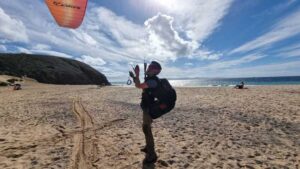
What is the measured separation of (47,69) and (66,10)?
6748 cm

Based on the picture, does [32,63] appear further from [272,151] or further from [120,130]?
[272,151]

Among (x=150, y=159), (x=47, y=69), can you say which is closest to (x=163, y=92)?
(x=150, y=159)

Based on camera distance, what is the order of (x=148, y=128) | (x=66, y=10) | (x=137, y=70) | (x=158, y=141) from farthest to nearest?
(x=66, y=10) < (x=158, y=141) < (x=148, y=128) < (x=137, y=70)

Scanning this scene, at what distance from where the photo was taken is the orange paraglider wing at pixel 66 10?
855cm

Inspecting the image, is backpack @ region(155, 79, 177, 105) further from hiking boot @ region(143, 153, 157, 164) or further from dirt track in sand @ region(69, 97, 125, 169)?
dirt track in sand @ region(69, 97, 125, 169)

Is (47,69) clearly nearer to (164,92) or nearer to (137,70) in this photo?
(137,70)

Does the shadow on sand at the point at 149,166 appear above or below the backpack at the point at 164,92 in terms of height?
below

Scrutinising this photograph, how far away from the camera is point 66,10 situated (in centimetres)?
873

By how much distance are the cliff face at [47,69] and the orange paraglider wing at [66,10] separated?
6031 centimetres

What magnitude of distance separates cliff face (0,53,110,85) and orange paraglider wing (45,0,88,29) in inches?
2374

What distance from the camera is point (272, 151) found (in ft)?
22.1

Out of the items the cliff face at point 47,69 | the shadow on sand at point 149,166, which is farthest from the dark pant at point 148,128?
the cliff face at point 47,69

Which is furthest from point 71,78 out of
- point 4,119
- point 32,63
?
point 4,119

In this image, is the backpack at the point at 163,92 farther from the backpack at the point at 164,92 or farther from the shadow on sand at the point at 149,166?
the shadow on sand at the point at 149,166
